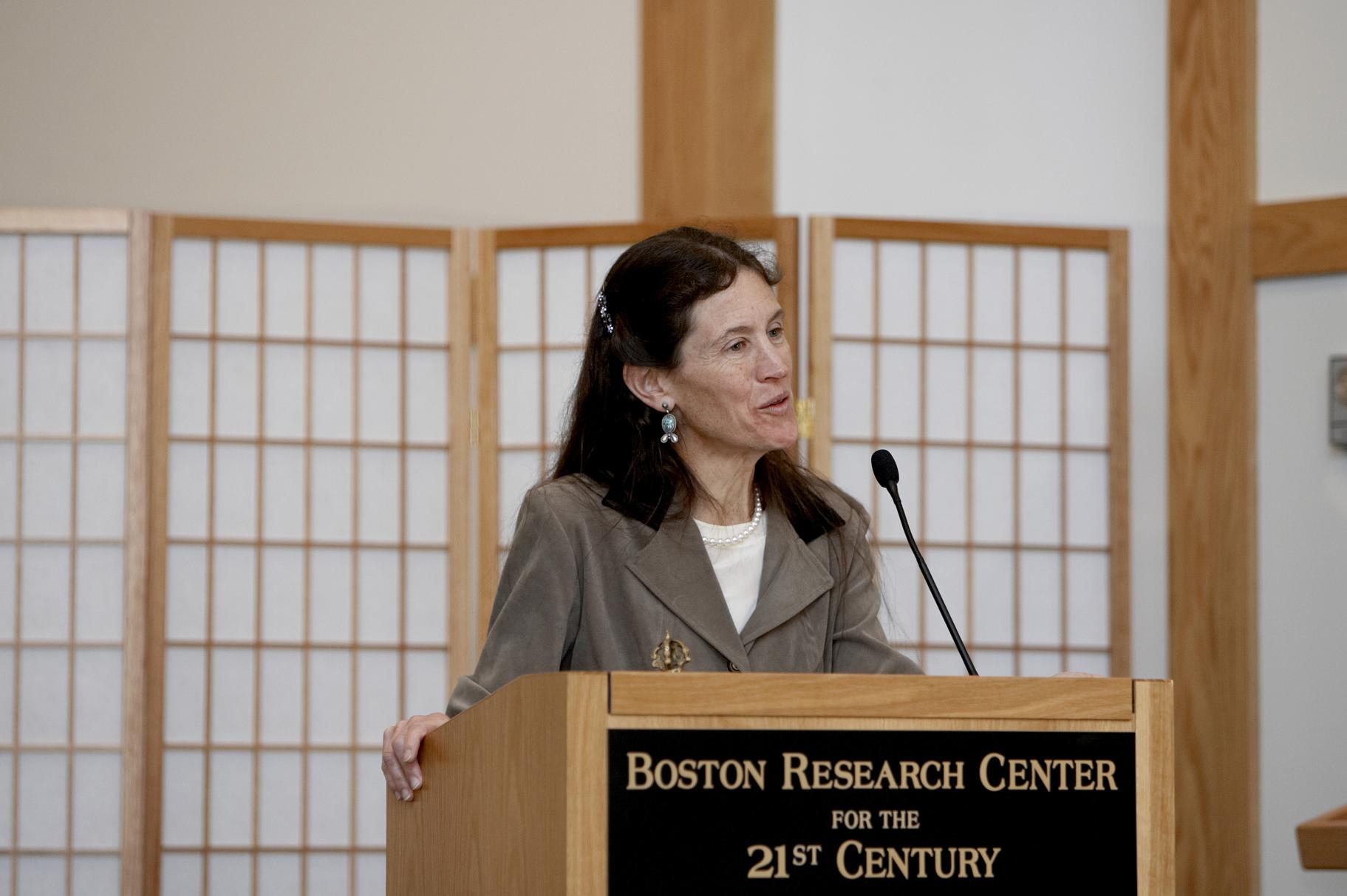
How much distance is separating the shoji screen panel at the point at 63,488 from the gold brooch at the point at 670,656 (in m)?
2.42

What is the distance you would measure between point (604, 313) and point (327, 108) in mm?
2515

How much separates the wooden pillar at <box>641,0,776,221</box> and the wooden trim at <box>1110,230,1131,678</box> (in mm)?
891

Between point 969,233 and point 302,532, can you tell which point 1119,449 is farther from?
point 302,532

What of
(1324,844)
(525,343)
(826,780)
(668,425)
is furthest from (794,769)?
(525,343)

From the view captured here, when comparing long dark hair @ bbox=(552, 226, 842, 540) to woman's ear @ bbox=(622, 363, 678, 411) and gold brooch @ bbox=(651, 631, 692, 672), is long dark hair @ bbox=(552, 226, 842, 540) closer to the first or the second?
woman's ear @ bbox=(622, 363, 678, 411)

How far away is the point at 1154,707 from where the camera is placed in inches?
55.1

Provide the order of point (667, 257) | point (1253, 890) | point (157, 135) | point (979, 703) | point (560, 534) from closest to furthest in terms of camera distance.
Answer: point (979, 703)
point (560, 534)
point (667, 257)
point (1253, 890)
point (157, 135)

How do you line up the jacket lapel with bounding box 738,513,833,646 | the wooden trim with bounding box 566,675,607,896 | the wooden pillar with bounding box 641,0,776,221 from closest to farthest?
the wooden trim with bounding box 566,675,607,896
the jacket lapel with bounding box 738,513,833,646
the wooden pillar with bounding box 641,0,776,221

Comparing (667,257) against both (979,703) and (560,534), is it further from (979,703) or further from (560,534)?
(979,703)

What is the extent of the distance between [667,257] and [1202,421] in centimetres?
233

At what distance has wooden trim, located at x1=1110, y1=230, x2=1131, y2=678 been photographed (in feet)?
13.2

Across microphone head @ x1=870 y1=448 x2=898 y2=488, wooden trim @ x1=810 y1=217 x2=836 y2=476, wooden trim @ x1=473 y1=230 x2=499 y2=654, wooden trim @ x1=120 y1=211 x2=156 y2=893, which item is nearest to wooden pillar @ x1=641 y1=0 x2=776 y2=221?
wooden trim @ x1=810 y1=217 x2=836 y2=476

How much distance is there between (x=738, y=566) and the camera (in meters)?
2.09

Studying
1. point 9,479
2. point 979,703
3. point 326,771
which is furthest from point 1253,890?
point 9,479
